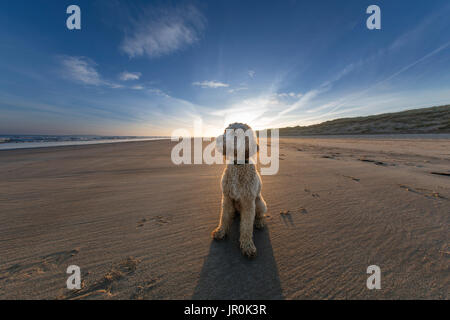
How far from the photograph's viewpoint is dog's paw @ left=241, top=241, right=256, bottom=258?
176 cm

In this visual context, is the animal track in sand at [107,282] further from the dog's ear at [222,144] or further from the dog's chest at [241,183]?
the dog's ear at [222,144]

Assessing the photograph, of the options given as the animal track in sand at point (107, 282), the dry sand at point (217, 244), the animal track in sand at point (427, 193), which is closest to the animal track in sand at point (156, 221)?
the dry sand at point (217, 244)

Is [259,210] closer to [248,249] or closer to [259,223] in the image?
[259,223]

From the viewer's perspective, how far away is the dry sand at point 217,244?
1.42 meters

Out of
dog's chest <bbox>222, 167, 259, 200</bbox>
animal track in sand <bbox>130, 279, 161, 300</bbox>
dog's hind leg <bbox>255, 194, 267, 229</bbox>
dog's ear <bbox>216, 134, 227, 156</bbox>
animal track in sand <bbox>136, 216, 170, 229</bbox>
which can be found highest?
dog's ear <bbox>216, 134, 227, 156</bbox>

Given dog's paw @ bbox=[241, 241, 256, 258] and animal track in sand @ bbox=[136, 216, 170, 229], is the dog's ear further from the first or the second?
animal track in sand @ bbox=[136, 216, 170, 229]

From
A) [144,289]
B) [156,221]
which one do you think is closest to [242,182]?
[144,289]

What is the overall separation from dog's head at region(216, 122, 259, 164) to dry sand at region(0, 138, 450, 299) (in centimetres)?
127

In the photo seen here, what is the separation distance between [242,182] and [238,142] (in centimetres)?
62

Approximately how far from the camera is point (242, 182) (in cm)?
193

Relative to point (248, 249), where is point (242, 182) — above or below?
above

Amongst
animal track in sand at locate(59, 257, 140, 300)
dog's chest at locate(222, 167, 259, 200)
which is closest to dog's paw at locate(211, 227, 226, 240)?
dog's chest at locate(222, 167, 259, 200)
